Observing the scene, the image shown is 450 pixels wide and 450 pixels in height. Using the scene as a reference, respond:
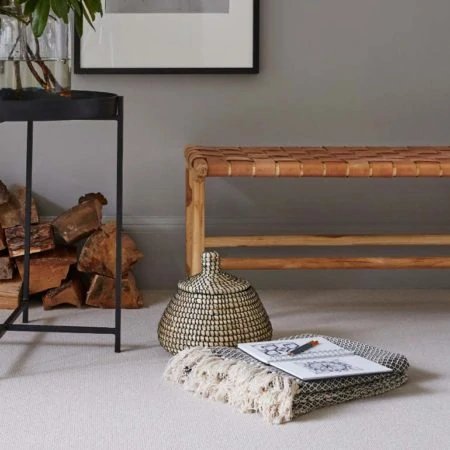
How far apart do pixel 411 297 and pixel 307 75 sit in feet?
2.80

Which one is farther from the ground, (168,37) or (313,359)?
(168,37)

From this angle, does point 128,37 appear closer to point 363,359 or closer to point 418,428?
point 363,359

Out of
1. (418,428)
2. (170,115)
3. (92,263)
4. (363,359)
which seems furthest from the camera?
(170,115)

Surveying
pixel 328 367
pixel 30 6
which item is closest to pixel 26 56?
pixel 30 6

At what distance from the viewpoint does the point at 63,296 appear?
11.4 feet

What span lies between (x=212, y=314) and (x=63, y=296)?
0.83 meters

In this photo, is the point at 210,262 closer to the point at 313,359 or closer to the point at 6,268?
the point at 313,359

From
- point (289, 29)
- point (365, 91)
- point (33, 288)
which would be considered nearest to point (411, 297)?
point (365, 91)

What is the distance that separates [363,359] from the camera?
2684 millimetres

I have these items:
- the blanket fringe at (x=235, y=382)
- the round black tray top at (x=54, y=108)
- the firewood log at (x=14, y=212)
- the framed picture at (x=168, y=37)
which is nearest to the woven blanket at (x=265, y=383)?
the blanket fringe at (x=235, y=382)

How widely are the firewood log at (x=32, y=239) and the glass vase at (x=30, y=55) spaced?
72 cm

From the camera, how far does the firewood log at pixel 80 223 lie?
11.4 ft

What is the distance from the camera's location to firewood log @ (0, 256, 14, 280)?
3424 mm

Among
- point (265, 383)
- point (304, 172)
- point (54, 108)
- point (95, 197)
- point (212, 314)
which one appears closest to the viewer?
point (265, 383)
